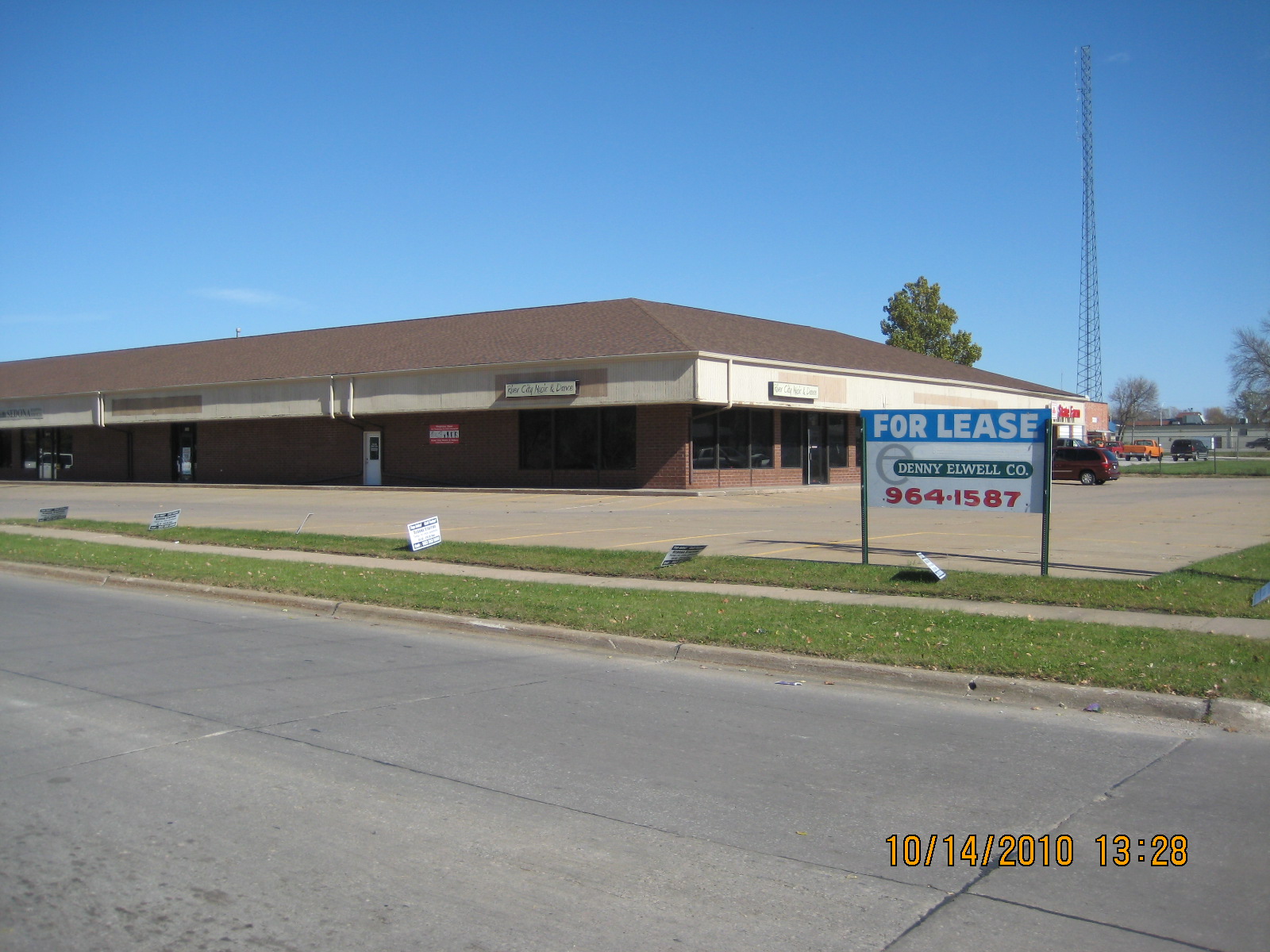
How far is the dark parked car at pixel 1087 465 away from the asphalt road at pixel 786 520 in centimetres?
263

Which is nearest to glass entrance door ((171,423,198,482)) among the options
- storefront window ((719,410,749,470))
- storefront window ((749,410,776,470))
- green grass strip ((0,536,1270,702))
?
storefront window ((719,410,749,470))

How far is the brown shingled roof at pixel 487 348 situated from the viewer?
37022mm

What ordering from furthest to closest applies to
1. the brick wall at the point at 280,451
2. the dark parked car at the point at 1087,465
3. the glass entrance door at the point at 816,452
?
the dark parked car at the point at 1087,465 < the brick wall at the point at 280,451 < the glass entrance door at the point at 816,452

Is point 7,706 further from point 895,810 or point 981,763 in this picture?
point 981,763

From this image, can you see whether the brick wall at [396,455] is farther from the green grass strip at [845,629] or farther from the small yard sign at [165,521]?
the green grass strip at [845,629]

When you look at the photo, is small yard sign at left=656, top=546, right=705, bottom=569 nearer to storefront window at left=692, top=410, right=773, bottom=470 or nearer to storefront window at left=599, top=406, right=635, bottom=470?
storefront window at left=692, top=410, right=773, bottom=470

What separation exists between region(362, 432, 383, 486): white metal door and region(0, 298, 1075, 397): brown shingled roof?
113 inches

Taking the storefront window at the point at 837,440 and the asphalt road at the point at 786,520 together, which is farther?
the storefront window at the point at 837,440

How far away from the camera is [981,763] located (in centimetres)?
635

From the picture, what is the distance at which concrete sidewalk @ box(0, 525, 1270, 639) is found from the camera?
10.3 m

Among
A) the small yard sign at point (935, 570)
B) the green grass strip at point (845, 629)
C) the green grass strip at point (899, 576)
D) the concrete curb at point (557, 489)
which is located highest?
the concrete curb at point (557, 489)

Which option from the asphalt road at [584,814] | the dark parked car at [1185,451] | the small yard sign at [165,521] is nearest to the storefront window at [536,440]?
the small yard sign at [165,521]

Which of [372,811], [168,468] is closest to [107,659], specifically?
[372,811]
